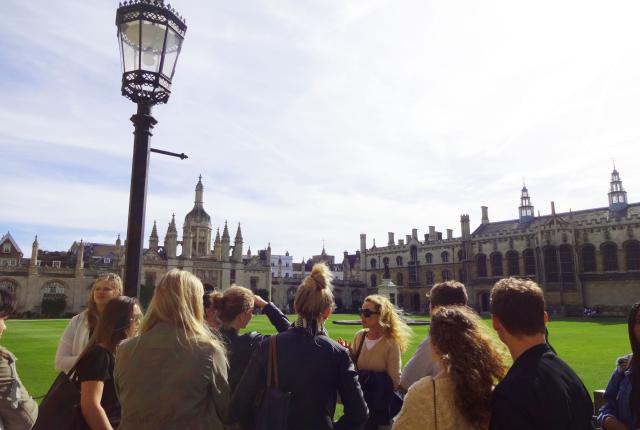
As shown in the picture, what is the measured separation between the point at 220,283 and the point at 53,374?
51408 mm

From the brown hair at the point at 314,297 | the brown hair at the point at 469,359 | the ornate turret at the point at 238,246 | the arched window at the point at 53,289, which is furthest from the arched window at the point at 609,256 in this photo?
the arched window at the point at 53,289

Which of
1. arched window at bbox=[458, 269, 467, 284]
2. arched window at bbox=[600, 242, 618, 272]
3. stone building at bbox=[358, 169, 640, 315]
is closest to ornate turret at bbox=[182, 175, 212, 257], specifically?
stone building at bbox=[358, 169, 640, 315]

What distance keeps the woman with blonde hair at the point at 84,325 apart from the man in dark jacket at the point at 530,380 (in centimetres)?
360

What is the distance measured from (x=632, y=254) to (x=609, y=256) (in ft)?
6.65

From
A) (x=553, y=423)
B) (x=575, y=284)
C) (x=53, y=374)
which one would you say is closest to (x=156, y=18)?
(x=553, y=423)

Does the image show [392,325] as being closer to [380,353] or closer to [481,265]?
[380,353]

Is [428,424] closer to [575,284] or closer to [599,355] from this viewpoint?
[599,355]

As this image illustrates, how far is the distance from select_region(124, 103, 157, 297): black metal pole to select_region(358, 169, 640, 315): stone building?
51.4 m

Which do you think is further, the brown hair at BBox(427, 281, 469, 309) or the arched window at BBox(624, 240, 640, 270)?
the arched window at BBox(624, 240, 640, 270)

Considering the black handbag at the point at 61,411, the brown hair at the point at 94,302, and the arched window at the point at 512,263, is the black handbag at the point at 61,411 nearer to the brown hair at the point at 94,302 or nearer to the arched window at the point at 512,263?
the brown hair at the point at 94,302

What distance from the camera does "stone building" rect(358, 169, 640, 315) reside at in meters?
45.5

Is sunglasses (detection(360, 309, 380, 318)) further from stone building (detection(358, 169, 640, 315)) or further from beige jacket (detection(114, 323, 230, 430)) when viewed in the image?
stone building (detection(358, 169, 640, 315))

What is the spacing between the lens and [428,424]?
2561mm

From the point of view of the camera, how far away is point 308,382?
3383mm
